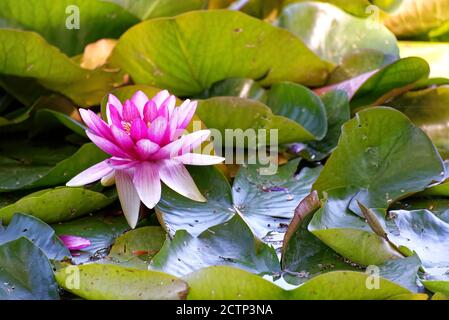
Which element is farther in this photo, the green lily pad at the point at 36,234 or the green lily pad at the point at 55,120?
the green lily pad at the point at 55,120

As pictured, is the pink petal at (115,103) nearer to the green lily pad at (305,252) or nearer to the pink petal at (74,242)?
Result: the pink petal at (74,242)

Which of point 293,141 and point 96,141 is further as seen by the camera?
point 293,141

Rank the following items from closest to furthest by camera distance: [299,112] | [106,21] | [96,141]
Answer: [96,141] → [299,112] → [106,21]

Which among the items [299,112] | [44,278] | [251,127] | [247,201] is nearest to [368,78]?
[299,112]

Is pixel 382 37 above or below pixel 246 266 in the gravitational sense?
above

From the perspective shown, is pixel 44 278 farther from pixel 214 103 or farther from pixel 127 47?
pixel 127 47

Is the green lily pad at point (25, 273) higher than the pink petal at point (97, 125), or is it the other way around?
the pink petal at point (97, 125)

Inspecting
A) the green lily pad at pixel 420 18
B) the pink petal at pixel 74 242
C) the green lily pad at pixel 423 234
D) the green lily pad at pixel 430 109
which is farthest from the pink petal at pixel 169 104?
the green lily pad at pixel 420 18

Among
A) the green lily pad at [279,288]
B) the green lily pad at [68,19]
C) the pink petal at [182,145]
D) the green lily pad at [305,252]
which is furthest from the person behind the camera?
the green lily pad at [68,19]
